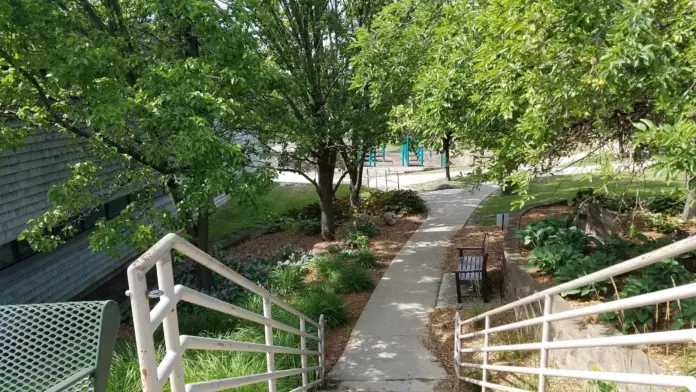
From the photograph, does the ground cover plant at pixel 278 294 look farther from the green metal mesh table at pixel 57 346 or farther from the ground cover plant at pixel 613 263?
the ground cover plant at pixel 613 263

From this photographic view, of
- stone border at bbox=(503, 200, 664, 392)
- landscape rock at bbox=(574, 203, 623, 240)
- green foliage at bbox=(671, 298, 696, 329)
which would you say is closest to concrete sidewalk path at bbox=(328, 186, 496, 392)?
stone border at bbox=(503, 200, 664, 392)

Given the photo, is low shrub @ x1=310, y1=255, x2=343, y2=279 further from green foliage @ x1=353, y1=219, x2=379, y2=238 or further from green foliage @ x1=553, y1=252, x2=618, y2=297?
green foliage @ x1=553, y1=252, x2=618, y2=297

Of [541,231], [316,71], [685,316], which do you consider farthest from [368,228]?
[685,316]

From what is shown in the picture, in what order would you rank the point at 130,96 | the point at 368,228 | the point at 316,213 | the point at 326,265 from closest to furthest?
the point at 130,96 → the point at 326,265 → the point at 368,228 → the point at 316,213

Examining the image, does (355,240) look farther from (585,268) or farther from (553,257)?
(585,268)

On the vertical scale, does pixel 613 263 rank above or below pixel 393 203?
above

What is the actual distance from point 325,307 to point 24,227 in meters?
5.56

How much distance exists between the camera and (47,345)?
1.40 metres

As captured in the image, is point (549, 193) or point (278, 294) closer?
point (278, 294)

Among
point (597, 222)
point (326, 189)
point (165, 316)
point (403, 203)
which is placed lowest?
point (403, 203)

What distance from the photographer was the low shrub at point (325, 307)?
7.90 meters

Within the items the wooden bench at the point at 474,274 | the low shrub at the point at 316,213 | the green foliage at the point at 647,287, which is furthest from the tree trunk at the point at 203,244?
the green foliage at the point at 647,287

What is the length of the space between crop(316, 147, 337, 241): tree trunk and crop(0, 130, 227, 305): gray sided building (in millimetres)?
5107

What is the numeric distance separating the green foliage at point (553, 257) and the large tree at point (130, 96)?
407 cm
